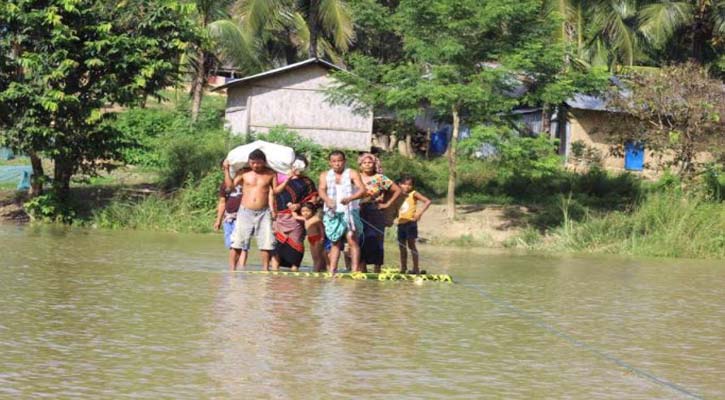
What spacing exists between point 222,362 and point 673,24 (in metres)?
30.5

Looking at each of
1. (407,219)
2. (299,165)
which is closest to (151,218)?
(407,219)

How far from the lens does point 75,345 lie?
7.92 meters

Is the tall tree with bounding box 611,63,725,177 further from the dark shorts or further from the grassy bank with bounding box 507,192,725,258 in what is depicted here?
the dark shorts

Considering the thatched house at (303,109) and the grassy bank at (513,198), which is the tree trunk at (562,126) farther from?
the thatched house at (303,109)

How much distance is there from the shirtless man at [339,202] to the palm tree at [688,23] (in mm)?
24135

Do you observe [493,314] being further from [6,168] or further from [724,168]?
[6,168]

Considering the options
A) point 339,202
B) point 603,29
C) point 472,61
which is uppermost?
point 603,29

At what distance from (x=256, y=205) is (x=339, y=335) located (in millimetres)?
4495

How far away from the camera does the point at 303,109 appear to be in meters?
30.7

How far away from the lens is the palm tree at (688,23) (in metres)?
34.9

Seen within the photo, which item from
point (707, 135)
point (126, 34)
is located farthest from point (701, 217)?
point (126, 34)

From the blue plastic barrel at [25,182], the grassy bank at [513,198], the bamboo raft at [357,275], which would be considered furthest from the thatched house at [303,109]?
the bamboo raft at [357,275]

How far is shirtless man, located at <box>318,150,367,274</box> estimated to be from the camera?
12.9m

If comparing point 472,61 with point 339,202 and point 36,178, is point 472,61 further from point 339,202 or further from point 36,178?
point 339,202
